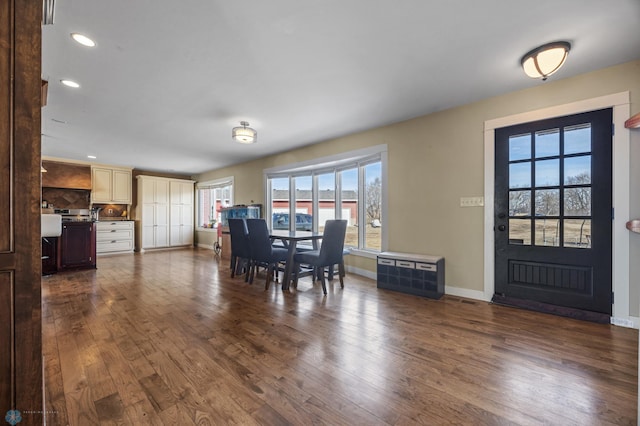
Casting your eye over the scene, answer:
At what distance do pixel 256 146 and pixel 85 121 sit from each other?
259 centimetres

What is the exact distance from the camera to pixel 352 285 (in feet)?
12.6

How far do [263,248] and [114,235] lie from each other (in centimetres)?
549

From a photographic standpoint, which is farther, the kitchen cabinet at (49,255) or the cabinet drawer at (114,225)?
the cabinet drawer at (114,225)

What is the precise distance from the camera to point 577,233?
264cm

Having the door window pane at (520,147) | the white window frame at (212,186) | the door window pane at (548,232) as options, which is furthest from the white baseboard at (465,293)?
the white window frame at (212,186)

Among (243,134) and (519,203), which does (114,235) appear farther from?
(519,203)

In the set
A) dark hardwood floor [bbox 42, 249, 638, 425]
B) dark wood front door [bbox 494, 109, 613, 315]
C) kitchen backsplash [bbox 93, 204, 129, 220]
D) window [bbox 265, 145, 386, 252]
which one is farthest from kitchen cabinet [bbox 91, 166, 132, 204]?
dark wood front door [bbox 494, 109, 613, 315]

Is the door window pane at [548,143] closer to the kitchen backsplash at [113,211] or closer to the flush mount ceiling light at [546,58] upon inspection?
the flush mount ceiling light at [546,58]

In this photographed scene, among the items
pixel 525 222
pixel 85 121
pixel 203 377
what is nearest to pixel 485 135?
pixel 525 222

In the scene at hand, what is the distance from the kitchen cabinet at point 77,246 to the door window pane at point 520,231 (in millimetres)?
6801

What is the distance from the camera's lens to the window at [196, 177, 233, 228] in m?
7.66

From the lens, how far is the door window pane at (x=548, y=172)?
274cm

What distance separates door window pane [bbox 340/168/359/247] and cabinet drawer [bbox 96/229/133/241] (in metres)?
5.95

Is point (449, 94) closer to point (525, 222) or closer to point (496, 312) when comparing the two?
point (525, 222)
